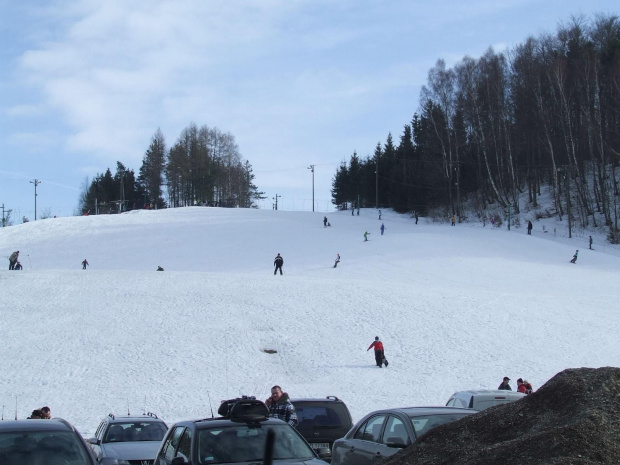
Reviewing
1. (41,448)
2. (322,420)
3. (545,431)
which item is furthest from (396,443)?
(322,420)

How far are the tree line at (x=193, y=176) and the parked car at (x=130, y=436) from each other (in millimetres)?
97345

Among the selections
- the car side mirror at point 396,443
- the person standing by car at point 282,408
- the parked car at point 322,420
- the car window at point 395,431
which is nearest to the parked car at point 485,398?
the parked car at point 322,420

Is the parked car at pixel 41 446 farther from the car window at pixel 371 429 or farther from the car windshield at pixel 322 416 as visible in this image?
the car windshield at pixel 322 416

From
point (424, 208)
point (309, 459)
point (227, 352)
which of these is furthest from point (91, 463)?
point (424, 208)

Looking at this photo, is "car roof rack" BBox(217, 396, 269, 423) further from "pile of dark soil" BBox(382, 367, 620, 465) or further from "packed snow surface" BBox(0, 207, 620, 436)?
"packed snow surface" BBox(0, 207, 620, 436)

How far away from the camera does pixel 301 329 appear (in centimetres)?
3031

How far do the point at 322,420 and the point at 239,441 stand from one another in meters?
5.60

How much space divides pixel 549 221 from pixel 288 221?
26.1 m

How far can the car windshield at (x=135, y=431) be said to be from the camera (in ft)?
46.0

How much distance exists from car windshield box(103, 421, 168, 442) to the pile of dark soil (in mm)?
8337

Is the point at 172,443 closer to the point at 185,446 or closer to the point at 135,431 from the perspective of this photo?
the point at 185,446

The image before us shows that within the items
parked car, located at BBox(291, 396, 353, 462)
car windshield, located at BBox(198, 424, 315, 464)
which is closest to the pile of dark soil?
car windshield, located at BBox(198, 424, 315, 464)

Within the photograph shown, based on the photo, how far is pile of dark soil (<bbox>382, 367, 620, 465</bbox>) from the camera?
196 inches

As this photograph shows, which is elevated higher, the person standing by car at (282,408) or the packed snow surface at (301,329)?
the person standing by car at (282,408)
